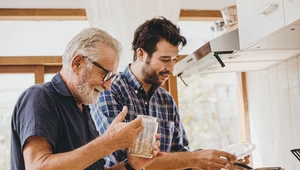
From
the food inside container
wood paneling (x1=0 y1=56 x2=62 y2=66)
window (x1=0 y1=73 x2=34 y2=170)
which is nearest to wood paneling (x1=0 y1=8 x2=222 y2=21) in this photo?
wood paneling (x1=0 y1=56 x2=62 y2=66)

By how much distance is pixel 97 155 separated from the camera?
1432 mm

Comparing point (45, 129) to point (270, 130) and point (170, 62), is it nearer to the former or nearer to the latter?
point (170, 62)

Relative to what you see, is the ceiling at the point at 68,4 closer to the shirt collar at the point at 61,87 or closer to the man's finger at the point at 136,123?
the shirt collar at the point at 61,87

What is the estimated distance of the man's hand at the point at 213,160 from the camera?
220cm

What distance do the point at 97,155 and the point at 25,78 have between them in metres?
1.88

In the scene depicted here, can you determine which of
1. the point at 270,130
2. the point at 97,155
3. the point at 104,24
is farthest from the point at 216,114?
the point at 97,155

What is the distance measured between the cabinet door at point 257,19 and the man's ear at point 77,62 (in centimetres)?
79

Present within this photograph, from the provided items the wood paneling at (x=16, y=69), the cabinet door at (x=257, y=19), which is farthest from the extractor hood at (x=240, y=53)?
the wood paneling at (x=16, y=69)

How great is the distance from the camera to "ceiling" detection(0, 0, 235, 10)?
314 cm

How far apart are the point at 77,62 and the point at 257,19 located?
862mm

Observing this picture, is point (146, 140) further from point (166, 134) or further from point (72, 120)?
point (166, 134)

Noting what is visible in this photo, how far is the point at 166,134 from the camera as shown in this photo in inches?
98.0

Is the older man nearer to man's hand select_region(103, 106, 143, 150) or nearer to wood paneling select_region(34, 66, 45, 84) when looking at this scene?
man's hand select_region(103, 106, 143, 150)

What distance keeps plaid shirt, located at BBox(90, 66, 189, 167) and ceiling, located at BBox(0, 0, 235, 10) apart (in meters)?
0.96
